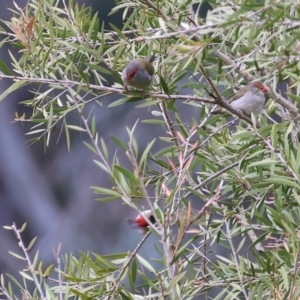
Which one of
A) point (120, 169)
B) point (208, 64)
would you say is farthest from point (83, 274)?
point (208, 64)

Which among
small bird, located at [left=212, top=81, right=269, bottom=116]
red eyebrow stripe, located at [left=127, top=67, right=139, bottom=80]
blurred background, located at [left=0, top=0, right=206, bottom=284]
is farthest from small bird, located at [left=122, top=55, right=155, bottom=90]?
blurred background, located at [left=0, top=0, right=206, bottom=284]

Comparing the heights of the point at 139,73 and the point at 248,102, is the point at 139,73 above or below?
above

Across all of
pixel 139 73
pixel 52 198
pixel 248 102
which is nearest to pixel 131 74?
pixel 139 73

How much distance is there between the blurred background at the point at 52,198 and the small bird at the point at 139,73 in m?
1.41

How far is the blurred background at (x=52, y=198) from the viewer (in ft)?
Result: 8.66

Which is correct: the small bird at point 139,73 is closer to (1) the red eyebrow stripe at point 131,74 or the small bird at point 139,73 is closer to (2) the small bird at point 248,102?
(1) the red eyebrow stripe at point 131,74

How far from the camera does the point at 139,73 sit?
3.81ft

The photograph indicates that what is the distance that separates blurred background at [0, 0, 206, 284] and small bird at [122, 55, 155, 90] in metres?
1.41

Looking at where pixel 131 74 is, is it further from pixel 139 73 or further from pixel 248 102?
pixel 248 102

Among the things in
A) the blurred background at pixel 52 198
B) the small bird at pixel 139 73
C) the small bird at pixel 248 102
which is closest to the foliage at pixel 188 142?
the small bird at pixel 139 73

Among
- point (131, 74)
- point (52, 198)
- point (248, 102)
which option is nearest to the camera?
point (131, 74)

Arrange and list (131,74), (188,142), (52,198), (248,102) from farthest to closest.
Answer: (52,198), (248,102), (131,74), (188,142)

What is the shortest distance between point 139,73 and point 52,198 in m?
1.66

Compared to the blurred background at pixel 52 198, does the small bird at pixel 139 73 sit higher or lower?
higher
